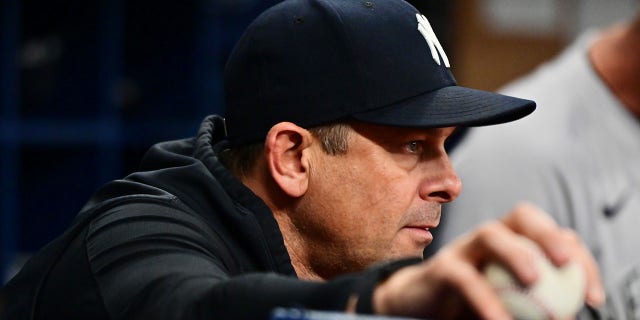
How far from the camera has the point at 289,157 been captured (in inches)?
70.7

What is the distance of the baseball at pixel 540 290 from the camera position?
995 millimetres

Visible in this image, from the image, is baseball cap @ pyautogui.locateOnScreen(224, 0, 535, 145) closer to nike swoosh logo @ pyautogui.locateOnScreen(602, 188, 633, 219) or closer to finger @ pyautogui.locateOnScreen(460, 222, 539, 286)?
finger @ pyautogui.locateOnScreen(460, 222, 539, 286)

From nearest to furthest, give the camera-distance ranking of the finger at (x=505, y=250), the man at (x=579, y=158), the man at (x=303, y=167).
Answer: the finger at (x=505, y=250), the man at (x=303, y=167), the man at (x=579, y=158)

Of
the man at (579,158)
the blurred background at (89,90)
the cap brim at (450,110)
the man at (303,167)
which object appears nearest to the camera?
the man at (303,167)

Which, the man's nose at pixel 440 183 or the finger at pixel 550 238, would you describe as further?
the man's nose at pixel 440 183

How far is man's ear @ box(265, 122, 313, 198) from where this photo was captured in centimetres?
177

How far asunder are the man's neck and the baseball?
1857 mm

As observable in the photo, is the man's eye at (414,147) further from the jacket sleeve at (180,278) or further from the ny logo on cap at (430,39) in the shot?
the jacket sleeve at (180,278)

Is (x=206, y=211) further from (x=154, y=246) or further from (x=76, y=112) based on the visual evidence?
(x=76, y=112)

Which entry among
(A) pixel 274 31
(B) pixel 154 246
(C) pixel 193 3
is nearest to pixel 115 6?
(C) pixel 193 3

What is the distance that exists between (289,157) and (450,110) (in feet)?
0.86

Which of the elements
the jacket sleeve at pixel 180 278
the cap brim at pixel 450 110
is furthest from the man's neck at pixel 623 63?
the jacket sleeve at pixel 180 278

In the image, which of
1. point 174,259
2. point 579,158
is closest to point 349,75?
point 174,259

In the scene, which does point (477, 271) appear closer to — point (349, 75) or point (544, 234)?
point (544, 234)
